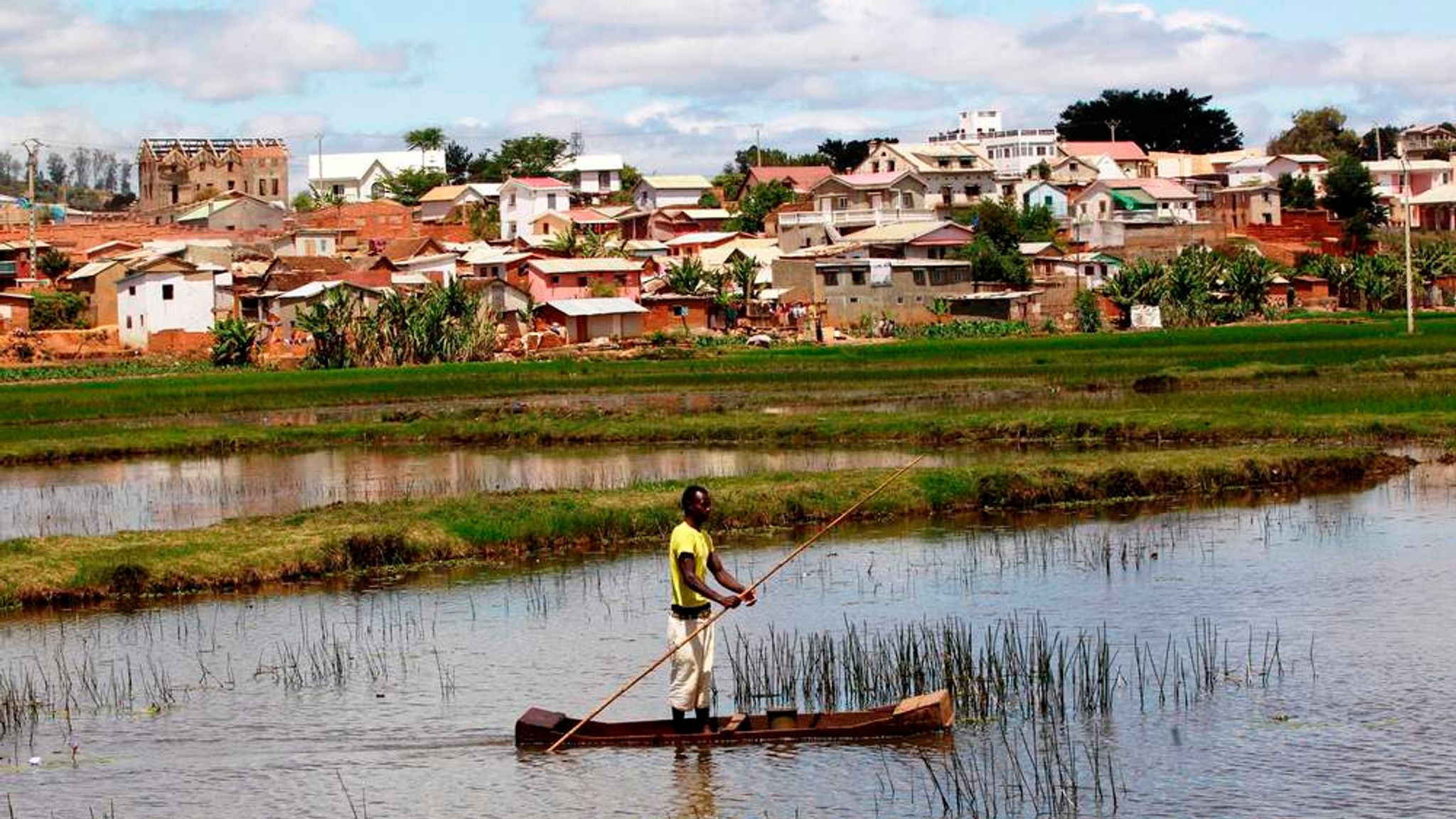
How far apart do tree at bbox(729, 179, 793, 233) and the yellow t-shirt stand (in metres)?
77.1

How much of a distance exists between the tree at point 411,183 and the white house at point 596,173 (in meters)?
6.92

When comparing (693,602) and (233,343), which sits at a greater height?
(233,343)

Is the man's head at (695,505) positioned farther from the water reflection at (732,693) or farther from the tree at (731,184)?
the tree at (731,184)

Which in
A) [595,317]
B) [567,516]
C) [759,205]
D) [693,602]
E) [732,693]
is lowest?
[732,693]

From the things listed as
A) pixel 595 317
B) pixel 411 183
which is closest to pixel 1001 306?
pixel 595 317

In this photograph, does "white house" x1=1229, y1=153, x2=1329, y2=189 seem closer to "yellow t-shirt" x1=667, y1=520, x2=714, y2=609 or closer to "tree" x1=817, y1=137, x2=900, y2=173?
"tree" x1=817, y1=137, x2=900, y2=173

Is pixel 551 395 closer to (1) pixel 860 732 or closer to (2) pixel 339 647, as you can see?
(2) pixel 339 647

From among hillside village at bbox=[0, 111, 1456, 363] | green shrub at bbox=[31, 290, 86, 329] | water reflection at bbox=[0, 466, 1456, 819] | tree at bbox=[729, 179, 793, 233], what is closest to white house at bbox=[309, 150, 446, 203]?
hillside village at bbox=[0, 111, 1456, 363]

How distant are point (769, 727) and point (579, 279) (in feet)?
188

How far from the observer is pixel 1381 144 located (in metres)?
118

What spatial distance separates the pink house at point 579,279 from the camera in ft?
226

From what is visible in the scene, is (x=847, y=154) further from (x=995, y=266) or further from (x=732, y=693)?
(x=732, y=693)

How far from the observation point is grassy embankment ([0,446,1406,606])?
1998 centimetres

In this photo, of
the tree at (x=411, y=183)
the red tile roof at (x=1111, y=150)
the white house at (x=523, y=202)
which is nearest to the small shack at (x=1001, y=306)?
the white house at (x=523, y=202)
